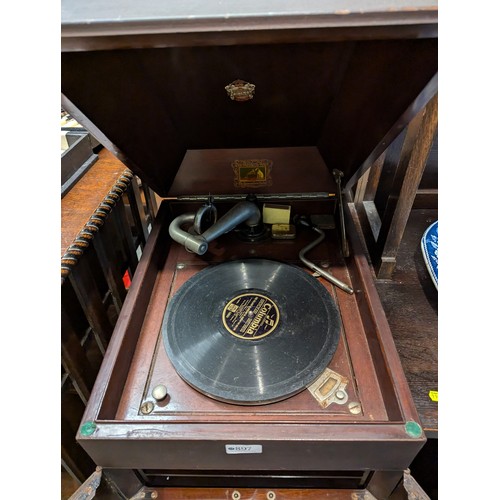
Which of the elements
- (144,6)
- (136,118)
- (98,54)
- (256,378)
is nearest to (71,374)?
(256,378)

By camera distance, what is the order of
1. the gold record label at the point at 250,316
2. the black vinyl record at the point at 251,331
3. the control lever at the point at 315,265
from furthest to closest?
the control lever at the point at 315,265 → the gold record label at the point at 250,316 → the black vinyl record at the point at 251,331

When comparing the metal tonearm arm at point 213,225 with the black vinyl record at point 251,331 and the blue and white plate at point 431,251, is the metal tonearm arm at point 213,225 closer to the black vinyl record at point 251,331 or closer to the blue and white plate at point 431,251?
the black vinyl record at point 251,331

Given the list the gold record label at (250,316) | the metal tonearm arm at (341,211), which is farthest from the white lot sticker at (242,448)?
the metal tonearm arm at (341,211)

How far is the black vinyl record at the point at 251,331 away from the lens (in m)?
0.93

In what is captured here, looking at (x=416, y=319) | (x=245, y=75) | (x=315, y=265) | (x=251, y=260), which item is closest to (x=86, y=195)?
(x=251, y=260)

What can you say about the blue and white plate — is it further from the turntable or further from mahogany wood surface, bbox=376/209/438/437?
the turntable

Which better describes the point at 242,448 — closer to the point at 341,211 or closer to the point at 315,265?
the point at 315,265

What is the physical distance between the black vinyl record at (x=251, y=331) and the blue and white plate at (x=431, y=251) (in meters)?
0.41

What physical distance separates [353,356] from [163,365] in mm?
530

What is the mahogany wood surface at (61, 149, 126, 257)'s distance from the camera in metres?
1.22

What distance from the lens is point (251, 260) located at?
1.28 metres

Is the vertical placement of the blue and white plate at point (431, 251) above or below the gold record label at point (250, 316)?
below

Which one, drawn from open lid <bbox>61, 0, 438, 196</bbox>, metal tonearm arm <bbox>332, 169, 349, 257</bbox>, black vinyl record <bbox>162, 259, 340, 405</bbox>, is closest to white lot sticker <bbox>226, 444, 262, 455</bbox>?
black vinyl record <bbox>162, 259, 340, 405</bbox>

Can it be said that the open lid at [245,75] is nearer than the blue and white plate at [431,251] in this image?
Yes
